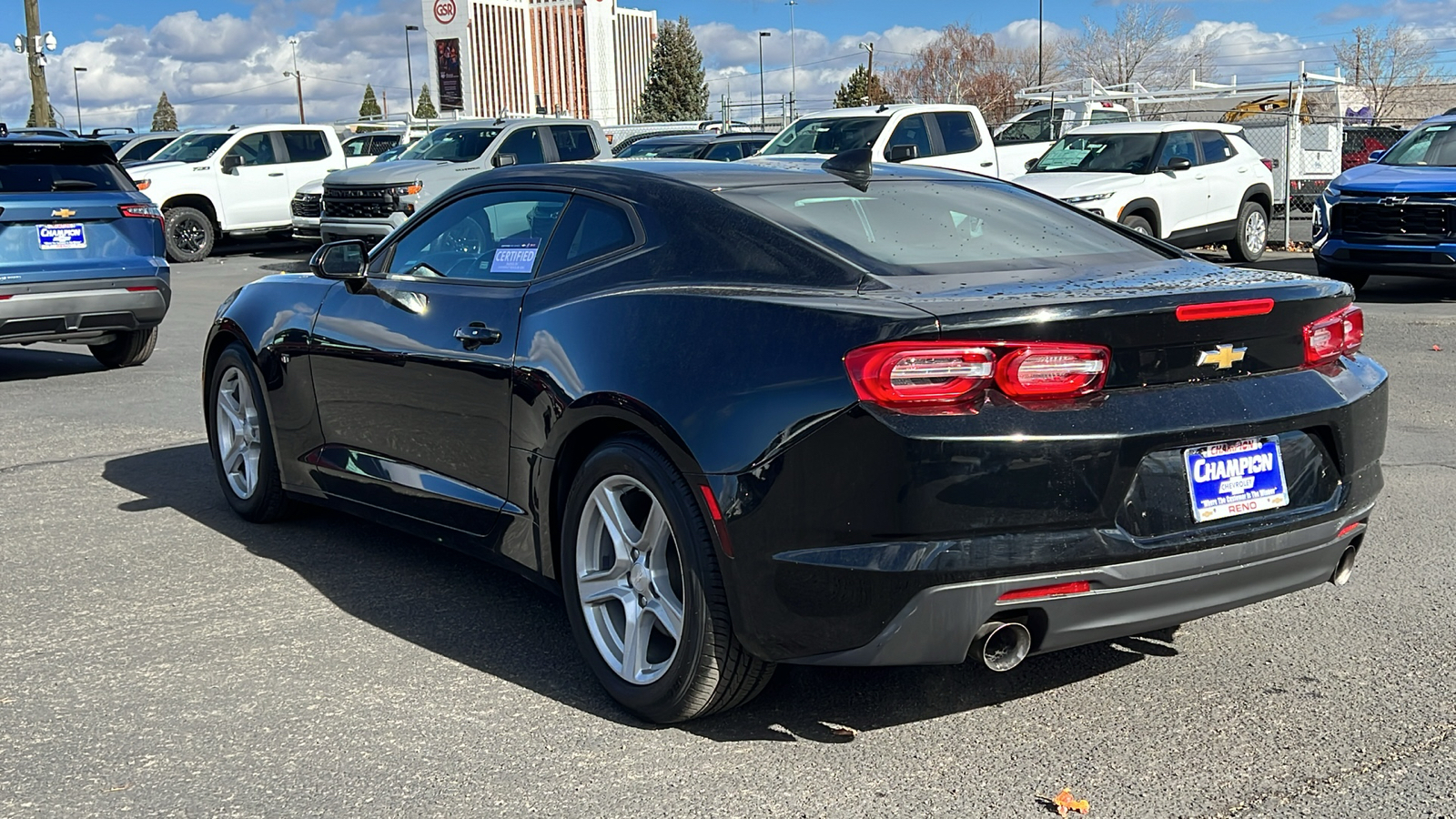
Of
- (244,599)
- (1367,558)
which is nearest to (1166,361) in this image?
(1367,558)

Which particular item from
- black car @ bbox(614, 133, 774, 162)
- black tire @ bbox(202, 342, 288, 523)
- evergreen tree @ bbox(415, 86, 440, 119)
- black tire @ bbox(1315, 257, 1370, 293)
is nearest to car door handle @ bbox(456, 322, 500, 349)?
black tire @ bbox(202, 342, 288, 523)

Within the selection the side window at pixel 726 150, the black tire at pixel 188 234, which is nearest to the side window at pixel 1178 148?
the side window at pixel 726 150

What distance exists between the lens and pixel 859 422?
327 cm

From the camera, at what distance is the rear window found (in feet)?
32.1

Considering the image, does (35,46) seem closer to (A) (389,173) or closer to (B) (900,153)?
(A) (389,173)

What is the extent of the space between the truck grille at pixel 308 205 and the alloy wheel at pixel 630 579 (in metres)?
17.5

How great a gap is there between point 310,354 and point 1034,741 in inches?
121

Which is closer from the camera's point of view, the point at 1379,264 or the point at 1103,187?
the point at 1379,264

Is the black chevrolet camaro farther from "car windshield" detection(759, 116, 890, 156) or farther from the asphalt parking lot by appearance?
"car windshield" detection(759, 116, 890, 156)

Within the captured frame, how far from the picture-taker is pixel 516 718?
12.7 ft

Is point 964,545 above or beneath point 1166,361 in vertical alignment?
beneath

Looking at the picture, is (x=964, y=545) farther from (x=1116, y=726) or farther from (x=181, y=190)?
(x=181, y=190)

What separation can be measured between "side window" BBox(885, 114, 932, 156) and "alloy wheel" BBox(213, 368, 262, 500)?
40.4 feet

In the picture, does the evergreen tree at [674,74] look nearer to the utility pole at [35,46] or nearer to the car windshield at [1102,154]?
the utility pole at [35,46]
